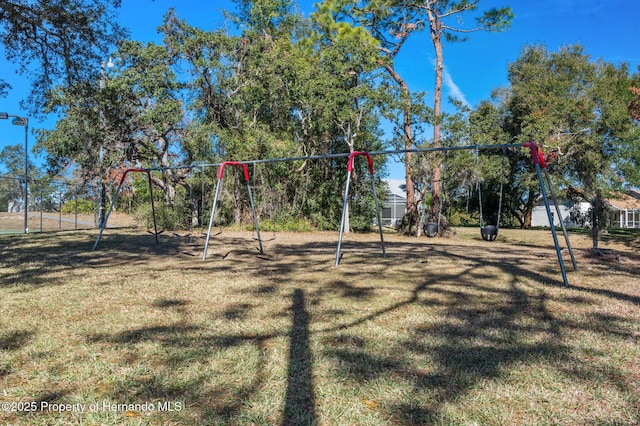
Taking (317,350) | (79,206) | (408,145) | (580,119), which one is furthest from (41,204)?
(580,119)

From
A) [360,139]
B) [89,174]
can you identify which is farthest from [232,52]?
[89,174]

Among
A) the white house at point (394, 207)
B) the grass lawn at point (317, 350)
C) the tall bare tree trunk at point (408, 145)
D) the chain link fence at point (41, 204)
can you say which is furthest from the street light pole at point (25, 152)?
the white house at point (394, 207)

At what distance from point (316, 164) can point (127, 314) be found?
47.2 feet

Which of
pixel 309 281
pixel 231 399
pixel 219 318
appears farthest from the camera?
pixel 309 281

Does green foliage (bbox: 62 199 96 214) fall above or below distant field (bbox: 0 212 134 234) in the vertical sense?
above

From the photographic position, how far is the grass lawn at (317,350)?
2127mm

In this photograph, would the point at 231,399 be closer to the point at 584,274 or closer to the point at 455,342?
the point at 455,342

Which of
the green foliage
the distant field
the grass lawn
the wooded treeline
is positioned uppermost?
the wooded treeline

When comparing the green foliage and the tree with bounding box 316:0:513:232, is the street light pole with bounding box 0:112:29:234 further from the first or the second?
the tree with bounding box 316:0:513:232

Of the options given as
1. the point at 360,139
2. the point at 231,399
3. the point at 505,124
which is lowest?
the point at 231,399

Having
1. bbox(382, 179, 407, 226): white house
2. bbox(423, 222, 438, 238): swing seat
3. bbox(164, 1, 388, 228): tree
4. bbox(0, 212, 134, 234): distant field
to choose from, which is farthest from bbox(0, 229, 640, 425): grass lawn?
bbox(382, 179, 407, 226): white house

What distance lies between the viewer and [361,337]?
3246mm

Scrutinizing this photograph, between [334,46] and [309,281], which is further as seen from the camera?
[334,46]

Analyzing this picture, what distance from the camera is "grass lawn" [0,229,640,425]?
213 centimetres
